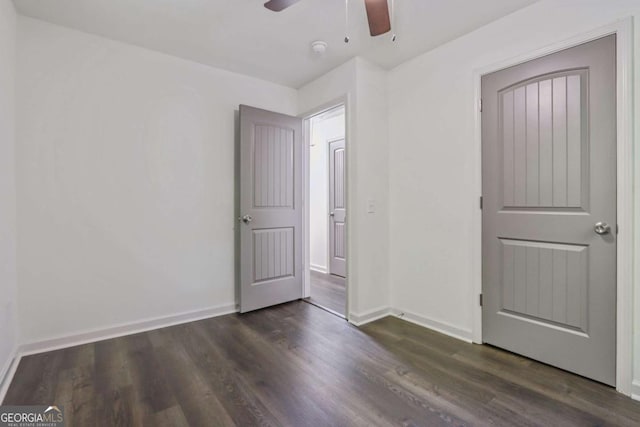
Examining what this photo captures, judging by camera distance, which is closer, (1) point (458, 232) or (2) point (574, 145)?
(2) point (574, 145)

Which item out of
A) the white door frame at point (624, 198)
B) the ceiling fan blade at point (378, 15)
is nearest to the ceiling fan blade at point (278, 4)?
the ceiling fan blade at point (378, 15)

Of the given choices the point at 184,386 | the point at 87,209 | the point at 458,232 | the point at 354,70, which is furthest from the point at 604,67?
the point at 87,209

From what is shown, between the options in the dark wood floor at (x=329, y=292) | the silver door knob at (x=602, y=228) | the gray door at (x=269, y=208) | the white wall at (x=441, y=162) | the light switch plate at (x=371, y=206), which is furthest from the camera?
the dark wood floor at (x=329, y=292)

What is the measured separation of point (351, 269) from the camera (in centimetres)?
288

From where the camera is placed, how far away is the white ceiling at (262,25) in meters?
2.09

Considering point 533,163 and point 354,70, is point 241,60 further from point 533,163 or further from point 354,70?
point 533,163

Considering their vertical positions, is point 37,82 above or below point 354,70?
below

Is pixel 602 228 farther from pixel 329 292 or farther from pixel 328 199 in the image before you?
pixel 328 199

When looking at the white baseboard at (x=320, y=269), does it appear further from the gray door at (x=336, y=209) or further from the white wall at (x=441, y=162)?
the white wall at (x=441, y=162)

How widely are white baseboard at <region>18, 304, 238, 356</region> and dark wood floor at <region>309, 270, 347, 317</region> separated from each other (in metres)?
0.98

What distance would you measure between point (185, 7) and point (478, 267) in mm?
2878

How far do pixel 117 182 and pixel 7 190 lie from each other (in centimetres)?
66

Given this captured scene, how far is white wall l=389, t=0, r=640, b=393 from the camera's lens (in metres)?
2.22

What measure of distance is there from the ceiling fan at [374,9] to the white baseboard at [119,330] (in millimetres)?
2609
